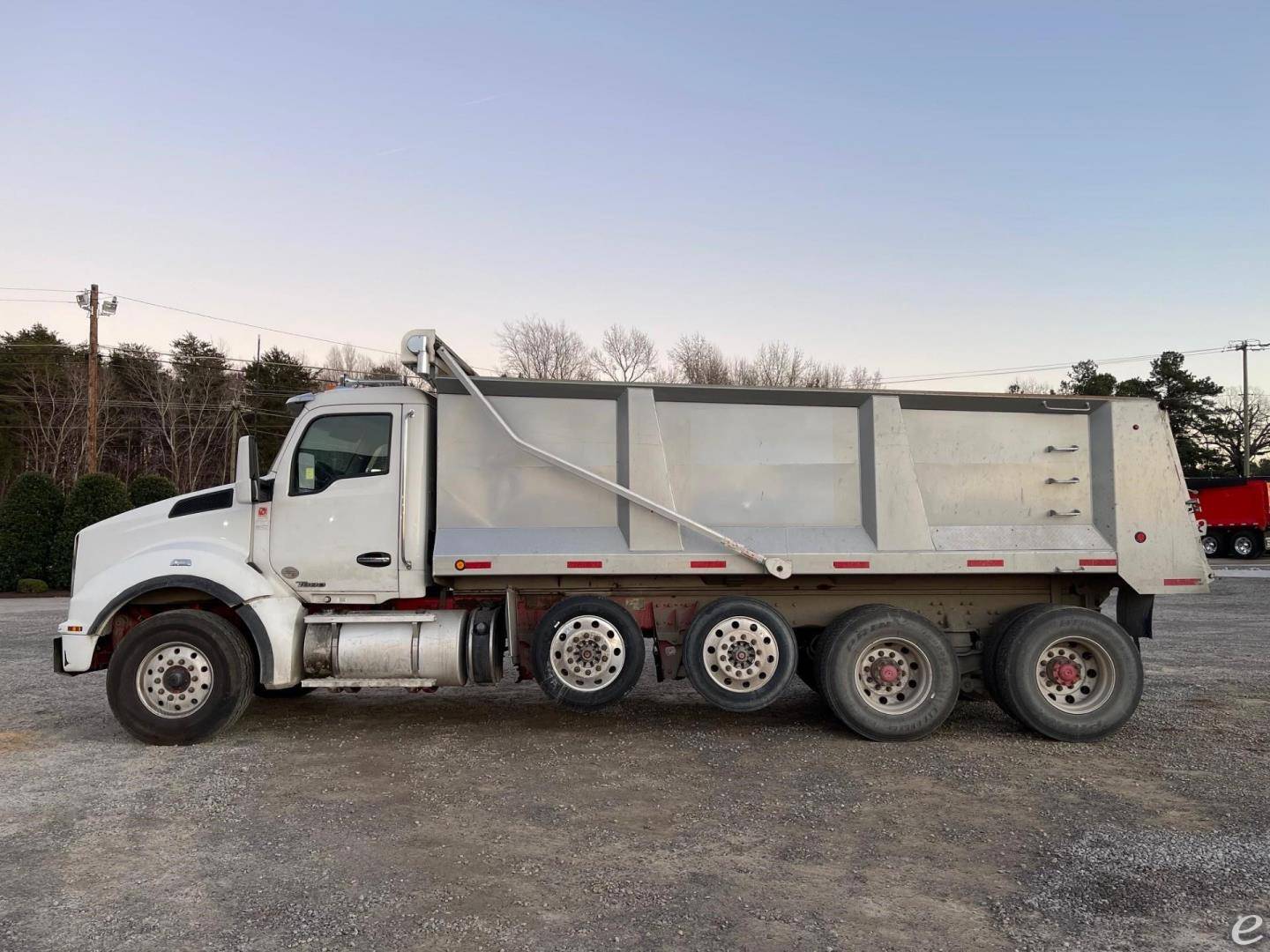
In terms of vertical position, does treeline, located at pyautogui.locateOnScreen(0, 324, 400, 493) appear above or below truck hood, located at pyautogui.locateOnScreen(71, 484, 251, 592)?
above

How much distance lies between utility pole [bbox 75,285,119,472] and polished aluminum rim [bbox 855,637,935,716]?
2736 cm

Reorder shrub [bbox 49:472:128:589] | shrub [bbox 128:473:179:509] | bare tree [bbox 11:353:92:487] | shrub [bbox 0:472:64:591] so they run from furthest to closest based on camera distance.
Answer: bare tree [bbox 11:353:92:487] < shrub [bbox 128:473:179:509] < shrub [bbox 49:472:128:589] < shrub [bbox 0:472:64:591]

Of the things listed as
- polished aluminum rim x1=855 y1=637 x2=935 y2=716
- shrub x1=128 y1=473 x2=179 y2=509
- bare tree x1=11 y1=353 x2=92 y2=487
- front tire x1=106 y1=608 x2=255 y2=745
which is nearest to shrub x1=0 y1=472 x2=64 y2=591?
shrub x1=128 y1=473 x2=179 y2=509

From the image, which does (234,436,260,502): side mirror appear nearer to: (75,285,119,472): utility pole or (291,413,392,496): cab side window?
(291,413,392,496): cab side window

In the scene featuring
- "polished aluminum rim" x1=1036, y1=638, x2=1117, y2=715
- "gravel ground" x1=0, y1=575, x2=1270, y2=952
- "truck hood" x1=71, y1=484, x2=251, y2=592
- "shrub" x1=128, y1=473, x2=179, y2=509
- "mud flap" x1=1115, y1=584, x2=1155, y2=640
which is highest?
"shrub" x1=128, y1=473, x2=179, y2=509

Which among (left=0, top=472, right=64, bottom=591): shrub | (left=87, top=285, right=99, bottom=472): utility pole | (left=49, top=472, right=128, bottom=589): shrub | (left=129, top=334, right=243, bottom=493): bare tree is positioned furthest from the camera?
(left=129, top=334, right=243, bottom=493): bare tree

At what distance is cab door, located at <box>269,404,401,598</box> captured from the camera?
691cm

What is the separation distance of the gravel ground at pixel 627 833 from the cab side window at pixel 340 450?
209 cm

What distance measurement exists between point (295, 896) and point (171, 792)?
6.84ft

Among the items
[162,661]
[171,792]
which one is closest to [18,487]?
[162,661]

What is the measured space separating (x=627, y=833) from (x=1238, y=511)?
37.3 meters

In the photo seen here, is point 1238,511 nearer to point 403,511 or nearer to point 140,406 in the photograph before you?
point 403,511

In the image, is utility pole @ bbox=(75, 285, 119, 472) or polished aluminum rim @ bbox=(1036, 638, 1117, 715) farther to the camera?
utility pole @ bbox=(75, 285, 119, 472)

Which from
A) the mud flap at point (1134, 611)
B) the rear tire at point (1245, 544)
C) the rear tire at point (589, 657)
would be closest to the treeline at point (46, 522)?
the rear tire at point (589, 657)
